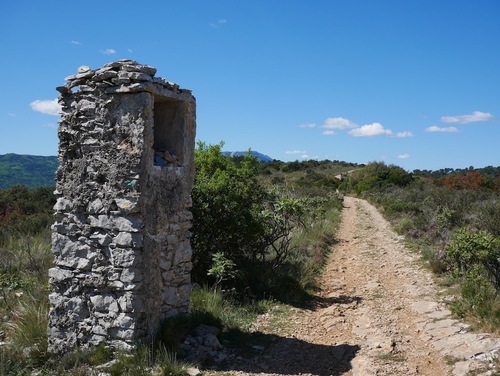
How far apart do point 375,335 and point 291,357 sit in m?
1.59

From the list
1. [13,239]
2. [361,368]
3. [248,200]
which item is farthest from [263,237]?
[13,239]

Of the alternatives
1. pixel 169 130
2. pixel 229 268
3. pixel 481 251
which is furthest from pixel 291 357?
pixel 481 251

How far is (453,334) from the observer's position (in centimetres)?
643

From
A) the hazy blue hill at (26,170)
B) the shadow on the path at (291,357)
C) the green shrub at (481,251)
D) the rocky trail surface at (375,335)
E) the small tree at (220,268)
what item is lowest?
the shadow on the path at (291,357)

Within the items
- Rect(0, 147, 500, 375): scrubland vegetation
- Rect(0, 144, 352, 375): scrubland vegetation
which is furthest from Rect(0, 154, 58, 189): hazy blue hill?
Rect(0, 144, 352, 375): scrubland vegetation

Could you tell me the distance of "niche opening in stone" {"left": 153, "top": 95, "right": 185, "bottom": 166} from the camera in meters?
6.22

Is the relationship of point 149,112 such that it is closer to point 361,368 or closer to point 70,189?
point 70,189

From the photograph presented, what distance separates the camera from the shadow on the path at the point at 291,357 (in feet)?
18.6

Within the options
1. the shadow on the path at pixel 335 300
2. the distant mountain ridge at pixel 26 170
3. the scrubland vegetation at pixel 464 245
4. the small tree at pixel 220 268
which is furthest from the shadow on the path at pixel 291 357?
the distant mountain ridge at pixel 26 170

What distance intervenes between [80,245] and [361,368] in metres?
3.95

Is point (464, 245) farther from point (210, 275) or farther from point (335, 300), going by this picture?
point (210, 275)

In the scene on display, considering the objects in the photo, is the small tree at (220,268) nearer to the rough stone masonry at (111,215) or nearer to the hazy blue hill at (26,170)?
the rough stone masonry at (111,215)

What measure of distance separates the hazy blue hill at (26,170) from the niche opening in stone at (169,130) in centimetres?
2922

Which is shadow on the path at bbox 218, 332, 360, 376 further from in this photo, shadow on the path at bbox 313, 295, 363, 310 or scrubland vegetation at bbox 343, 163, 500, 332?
scrubland vegetation at bbox 343, 163, 500, 332
